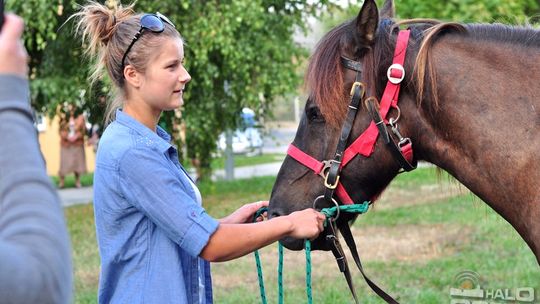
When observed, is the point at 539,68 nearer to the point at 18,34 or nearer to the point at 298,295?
the point at 18,34

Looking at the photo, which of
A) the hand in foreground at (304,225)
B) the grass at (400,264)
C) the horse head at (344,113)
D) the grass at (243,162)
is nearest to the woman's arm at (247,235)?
the hand in foreground at (304,225)

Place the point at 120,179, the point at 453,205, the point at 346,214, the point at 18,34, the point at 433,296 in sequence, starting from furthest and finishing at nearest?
the point at 453,205 → the point at 433,296 → the point at 346,214 → the point at 120,179 → the point at 18,34

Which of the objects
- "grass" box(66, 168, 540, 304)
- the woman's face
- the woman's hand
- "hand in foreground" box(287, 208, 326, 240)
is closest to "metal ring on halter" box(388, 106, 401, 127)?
"hand in foreground" box(287, 208, 326, 240)

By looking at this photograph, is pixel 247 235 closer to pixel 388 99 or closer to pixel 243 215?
pixel 243 215

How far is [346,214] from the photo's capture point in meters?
3.13

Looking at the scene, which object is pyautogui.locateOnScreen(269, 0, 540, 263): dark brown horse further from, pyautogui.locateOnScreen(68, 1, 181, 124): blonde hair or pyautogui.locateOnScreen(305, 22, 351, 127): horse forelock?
pyautogui.locateOnScreen(68, 1, 181, 124): blonde hair

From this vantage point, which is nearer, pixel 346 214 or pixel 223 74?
pixel 346 214

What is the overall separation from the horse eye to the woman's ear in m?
0.75

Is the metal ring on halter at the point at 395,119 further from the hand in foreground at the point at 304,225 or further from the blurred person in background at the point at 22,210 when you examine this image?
the blurred person in background at the point at 22,210

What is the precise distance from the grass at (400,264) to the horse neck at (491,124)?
5.49 feet

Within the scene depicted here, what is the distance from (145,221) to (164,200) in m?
0.14

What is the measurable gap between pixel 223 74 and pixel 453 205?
407cm

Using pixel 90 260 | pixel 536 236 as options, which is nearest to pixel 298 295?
pixel 90 260

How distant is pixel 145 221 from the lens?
251 centimetres
